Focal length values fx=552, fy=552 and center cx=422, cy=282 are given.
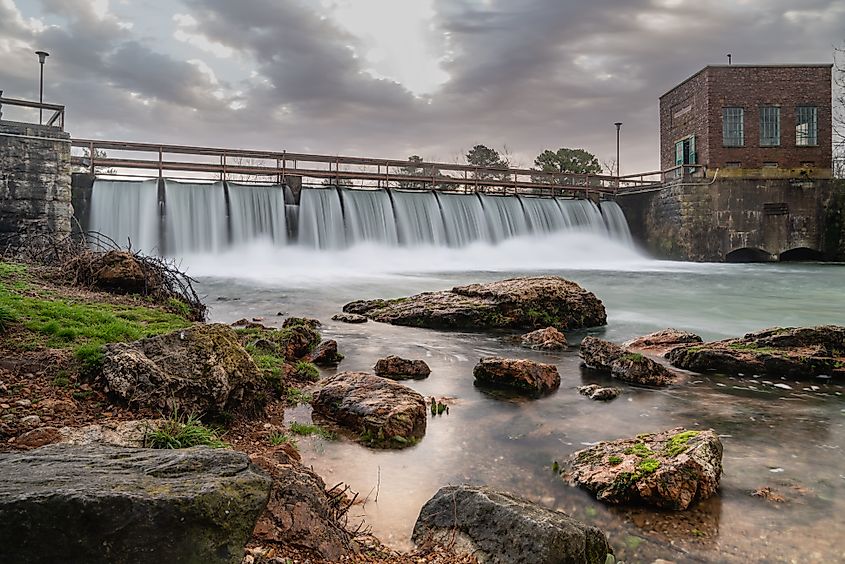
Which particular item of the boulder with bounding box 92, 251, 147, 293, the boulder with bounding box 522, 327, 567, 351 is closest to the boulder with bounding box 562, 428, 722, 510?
the boulder with bounding box 522, 327, 567, 351

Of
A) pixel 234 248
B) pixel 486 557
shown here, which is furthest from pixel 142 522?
pixel 234 248

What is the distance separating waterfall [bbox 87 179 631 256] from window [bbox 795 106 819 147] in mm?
9758

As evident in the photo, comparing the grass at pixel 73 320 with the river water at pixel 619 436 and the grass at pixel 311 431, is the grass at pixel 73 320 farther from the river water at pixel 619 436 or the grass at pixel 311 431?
the river water at pixel 619 436

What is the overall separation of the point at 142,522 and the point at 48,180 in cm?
1770

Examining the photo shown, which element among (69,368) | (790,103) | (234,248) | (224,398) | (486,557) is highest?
(790,103)

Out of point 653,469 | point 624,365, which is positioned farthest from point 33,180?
point 653,469

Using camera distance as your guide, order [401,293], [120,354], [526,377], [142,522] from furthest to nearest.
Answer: [401,293], [526,377], [120,354], [142,522]

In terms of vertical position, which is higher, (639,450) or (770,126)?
(770,126)

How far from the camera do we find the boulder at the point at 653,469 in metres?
3.42

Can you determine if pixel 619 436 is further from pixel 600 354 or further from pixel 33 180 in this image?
pixel 33 180

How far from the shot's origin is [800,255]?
29.0m

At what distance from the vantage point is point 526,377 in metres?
6.07

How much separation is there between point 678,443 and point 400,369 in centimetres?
334

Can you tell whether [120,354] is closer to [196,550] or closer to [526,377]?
[196,550]
